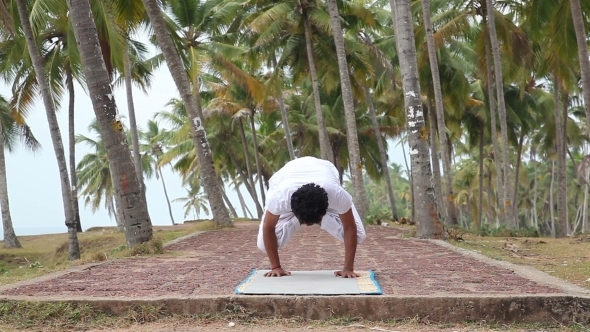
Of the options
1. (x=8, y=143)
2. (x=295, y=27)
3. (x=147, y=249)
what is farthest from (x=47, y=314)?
(x=8, y=143)

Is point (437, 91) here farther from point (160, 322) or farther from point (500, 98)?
point (160, 322)

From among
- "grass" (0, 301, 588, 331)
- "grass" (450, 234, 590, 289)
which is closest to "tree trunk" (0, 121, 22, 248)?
"grass" (450, 234, 590, 289)

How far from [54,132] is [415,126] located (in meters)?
9.60

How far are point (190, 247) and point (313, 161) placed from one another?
5641 mm

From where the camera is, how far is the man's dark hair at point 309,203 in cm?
553

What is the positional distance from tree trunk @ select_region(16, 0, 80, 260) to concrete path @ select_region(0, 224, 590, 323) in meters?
7.61

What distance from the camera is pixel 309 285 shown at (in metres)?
5.69

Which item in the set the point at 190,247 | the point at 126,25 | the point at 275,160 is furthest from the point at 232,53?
the point at 275,160

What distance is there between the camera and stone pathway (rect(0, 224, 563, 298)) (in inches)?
222

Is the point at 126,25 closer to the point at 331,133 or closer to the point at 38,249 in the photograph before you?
the point at 38,249

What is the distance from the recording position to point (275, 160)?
127 ft

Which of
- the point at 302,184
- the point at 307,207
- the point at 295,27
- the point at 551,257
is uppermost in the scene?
the point at 295,27

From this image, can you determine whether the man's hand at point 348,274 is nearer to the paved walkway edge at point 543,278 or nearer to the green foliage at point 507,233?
the paved walkway edge at point 543,278

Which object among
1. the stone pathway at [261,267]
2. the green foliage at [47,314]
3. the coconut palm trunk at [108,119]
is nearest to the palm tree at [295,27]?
the coconut palm trunk at [108,119]
